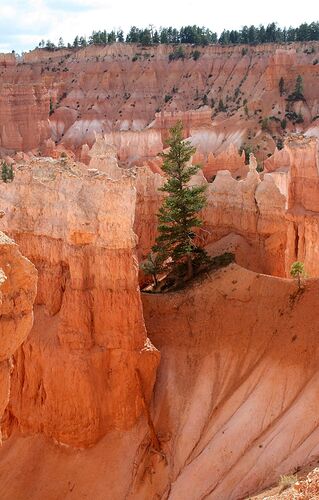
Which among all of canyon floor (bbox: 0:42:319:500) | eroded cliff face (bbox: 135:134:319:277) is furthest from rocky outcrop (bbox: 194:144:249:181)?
canyon floor (bbox: 0:42:319:500)

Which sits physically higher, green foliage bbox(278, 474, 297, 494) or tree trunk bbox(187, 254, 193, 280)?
tree trunk bbox(187, 254, 193, 280)

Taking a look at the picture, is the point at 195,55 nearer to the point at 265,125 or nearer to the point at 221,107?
the point at 221,107

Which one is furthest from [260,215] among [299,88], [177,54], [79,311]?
[177,54]

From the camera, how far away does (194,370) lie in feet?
70.9

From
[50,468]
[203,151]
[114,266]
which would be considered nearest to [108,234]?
[114,266]

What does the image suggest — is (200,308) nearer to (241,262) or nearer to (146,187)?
(241,262)

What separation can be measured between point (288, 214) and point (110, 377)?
13.3m

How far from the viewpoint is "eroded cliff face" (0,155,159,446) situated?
64.1 ft

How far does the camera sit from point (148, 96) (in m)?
93.1

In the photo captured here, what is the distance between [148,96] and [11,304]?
86.1 m

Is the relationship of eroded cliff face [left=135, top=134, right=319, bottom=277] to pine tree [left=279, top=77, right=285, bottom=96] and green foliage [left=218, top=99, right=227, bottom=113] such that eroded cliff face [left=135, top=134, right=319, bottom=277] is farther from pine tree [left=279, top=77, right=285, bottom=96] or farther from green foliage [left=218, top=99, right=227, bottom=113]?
green foliage [left=218, top=99, right=227, bottom=113]

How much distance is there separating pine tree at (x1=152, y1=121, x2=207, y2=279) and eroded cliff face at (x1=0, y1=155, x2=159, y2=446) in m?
5.42

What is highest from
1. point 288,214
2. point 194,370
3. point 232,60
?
point 232,60

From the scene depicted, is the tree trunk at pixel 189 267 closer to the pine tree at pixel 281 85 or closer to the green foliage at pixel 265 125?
the green foliage at pixel 265 125
